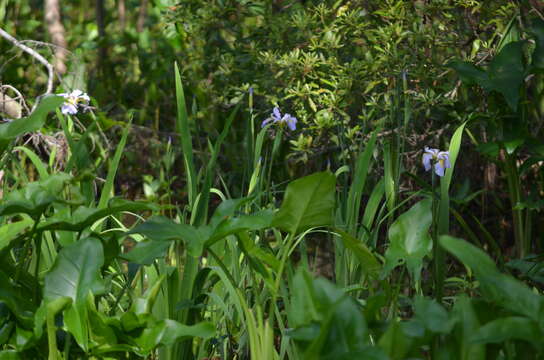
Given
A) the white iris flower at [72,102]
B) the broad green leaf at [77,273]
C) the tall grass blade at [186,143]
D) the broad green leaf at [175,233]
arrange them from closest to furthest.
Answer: the broad green leaf at [175,233] → the broad green leaf at [77,273] → the tall grass blade at [186,143] → the white iris flower at [72,102]

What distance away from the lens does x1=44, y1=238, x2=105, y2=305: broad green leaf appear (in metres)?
1.38

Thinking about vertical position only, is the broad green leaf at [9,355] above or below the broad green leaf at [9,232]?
below

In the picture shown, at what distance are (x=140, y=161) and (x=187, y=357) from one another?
87.9 inches

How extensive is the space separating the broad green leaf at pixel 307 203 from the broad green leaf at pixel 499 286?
222mm

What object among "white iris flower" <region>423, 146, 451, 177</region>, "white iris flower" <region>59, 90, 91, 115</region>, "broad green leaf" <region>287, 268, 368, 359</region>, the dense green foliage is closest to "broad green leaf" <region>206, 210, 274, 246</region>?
the dense green foliage

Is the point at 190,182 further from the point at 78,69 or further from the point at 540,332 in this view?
the point at 78,69

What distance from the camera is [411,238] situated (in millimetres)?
1468

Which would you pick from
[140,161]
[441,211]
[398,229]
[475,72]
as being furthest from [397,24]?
[140,161]

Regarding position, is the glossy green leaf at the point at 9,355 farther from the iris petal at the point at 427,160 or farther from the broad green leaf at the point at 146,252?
the iris petal at the point at 427,160

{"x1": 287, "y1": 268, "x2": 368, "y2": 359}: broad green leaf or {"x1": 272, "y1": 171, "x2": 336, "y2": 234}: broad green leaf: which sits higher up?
{"x1": 272, "y1": 171, "x2": 336, "y2": 234}: broad green leaf

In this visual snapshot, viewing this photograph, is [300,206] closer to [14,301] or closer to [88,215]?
[88,215]

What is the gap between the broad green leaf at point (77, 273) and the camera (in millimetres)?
1377

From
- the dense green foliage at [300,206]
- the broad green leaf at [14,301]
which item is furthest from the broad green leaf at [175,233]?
the broad green leaf at [14,301]

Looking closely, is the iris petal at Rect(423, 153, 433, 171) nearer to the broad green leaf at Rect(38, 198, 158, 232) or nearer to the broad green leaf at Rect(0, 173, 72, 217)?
the broad green leaf at Rect(38, 198, 158, 232)
